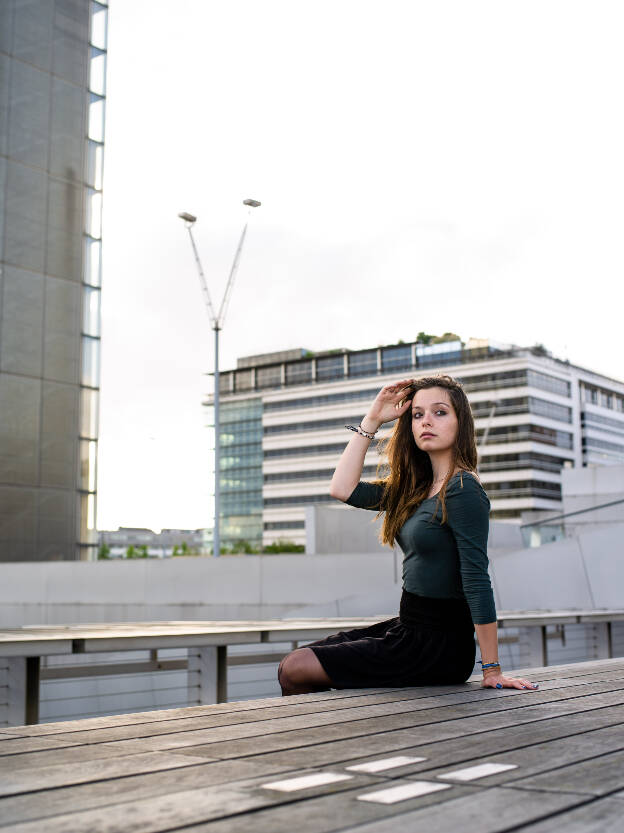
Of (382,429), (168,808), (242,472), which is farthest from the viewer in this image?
(242,472)

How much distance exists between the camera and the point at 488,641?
393cm

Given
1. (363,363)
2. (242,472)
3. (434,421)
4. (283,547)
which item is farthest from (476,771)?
(242,472)

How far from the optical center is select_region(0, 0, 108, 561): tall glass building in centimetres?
2734

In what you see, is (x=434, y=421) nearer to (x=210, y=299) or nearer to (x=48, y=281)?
(x=210, y=299)

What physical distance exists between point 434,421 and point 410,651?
95cm

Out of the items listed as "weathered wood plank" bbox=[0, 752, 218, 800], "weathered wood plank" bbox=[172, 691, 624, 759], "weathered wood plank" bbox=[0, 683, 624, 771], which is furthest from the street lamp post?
"weathered wood plank" bbox=[0, 752, 218, 800]

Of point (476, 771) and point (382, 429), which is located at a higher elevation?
point (382, 429)

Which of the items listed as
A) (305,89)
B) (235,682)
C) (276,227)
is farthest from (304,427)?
(235,682)

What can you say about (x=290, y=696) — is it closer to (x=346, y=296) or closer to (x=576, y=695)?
(x=576, y=695)

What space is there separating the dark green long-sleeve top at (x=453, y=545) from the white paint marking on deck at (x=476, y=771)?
5.30ft

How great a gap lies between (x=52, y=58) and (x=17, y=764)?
2967 centimetres

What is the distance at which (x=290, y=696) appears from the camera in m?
3.75

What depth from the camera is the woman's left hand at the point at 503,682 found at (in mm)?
3966

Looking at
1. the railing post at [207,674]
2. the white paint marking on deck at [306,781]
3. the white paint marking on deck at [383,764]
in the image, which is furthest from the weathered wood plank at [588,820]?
the railing post at [207,674]
